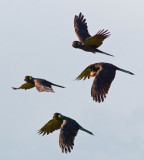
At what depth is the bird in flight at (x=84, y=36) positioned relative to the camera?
28.4 meters

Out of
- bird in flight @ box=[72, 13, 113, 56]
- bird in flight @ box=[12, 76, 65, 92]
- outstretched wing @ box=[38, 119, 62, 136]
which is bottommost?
outstretched wing @ box=[38, 119, 62, 136]

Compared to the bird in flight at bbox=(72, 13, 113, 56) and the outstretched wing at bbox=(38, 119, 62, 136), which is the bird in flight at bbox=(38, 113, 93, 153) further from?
the bird in flight at bbox=(72, 13, 113, 56)

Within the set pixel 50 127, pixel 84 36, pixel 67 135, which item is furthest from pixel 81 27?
pixel 67 135

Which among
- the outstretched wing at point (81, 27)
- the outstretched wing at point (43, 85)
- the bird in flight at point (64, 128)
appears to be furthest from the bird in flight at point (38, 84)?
the outstretched wing at point (81, 27)

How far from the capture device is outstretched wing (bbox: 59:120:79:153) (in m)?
26.9

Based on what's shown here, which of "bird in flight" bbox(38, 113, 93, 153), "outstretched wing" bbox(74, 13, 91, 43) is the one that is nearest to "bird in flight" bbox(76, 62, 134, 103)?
"bird in flight" bbox(38, 113, 93, 153)

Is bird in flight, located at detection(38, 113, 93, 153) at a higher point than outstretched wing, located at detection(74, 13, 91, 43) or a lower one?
lower

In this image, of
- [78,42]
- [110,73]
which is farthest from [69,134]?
[78,42]

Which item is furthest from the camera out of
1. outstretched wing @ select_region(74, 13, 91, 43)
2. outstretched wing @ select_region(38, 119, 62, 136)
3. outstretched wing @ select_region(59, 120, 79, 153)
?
outstretched wing @ select_region(74, 13, 91, 43)

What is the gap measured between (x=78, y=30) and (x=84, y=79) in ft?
10.0

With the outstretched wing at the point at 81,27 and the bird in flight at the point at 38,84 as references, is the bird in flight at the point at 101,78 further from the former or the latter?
the outstretched wing at the point at 81,27

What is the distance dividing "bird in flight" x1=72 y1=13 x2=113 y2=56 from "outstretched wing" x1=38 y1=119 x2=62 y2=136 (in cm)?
323

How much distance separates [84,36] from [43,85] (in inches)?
221

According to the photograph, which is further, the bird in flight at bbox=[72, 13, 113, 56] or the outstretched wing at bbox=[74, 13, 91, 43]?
the outstretched wing at bbox=[74, 13, 91, 43]
